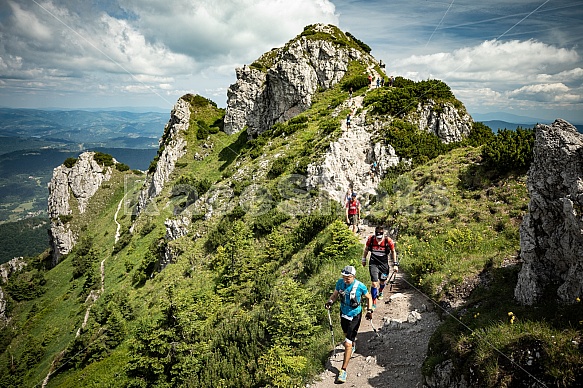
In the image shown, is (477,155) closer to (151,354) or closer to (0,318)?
(151,354)

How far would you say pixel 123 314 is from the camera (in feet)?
81.9

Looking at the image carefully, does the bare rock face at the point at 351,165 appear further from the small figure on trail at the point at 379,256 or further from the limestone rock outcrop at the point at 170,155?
the limestone rock outcrop at the point at 170,155

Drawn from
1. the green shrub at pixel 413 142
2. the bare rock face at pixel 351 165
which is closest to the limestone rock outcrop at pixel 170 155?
the bare rock face at pixel 351 165

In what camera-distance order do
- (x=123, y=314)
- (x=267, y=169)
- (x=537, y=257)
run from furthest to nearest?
1. (x=267, y=169)
2. (x=123, y=314)
3. (x=537, y=257)

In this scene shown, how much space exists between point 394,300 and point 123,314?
77.8ft

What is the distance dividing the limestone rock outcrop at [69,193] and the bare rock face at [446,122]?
66.6m

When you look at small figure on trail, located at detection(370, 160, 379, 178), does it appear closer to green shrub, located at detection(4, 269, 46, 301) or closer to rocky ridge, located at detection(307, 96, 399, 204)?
rocky ridge, located at detection(307, 96, 399, 204)

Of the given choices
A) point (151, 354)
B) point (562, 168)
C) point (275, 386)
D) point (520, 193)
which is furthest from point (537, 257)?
point (151, 354)

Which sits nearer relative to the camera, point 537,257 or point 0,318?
point 537,257

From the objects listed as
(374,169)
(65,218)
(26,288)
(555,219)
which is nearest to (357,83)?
(374,169)

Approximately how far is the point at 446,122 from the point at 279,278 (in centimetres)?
2132

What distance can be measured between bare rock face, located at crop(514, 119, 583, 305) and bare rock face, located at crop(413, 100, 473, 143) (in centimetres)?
2222

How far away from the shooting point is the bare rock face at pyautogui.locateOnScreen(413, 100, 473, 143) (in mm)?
26922

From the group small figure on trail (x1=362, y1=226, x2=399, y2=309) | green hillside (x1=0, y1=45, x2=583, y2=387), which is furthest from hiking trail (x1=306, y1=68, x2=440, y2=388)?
small figure on trail (x1=362, y1=226, x2=399, y2=309)
